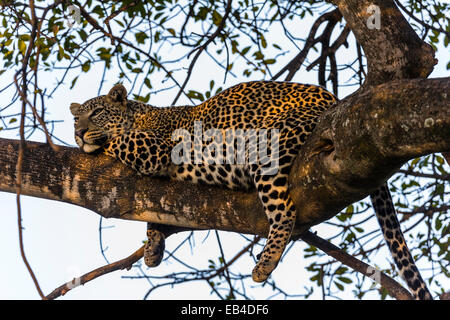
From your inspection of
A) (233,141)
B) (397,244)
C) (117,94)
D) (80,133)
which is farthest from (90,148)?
(397,244)

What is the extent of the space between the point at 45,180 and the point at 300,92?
2.26 metres

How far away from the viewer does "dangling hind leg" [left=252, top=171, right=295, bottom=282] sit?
16.2 ft

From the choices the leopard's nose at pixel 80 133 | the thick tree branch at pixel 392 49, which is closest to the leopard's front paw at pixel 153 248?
the leopard's nose at pixel 80 133

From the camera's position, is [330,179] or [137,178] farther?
[137,178]

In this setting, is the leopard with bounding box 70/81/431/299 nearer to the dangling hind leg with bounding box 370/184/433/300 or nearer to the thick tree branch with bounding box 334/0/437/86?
the dangling hind leg with bounding box 370/184/433/300

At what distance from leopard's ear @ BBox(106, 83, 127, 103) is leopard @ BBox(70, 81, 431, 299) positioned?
0.03ft

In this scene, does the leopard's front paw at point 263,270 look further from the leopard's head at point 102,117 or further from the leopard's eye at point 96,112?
the leopard's eye at point 96,112

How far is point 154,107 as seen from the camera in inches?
273

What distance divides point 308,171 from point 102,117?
9.03 feet

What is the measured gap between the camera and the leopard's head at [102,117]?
6312 mm

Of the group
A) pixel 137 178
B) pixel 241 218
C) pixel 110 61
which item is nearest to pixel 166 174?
pixel 137 178

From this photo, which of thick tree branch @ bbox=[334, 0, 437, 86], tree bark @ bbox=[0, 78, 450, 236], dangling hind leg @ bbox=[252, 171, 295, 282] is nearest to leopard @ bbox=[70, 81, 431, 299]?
dangling hind leg @ bbox=[252, 171, 295, 282]

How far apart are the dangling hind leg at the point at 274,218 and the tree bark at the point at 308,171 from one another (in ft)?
0.32
